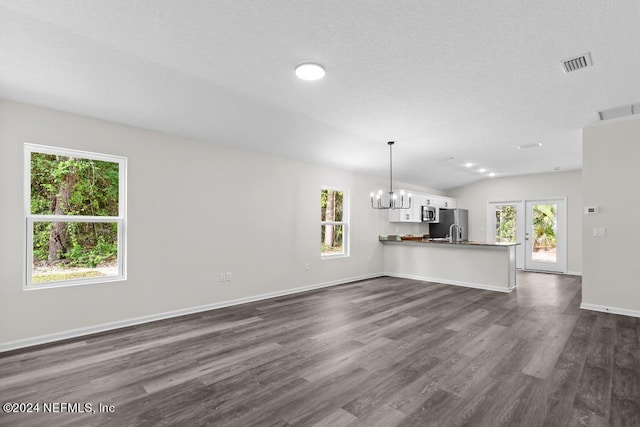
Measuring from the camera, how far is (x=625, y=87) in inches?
130

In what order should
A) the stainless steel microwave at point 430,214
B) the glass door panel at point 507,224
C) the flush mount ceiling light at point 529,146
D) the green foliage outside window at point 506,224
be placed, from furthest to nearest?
the green foliage outside window at point 506,224
the glass door panel at point 507,224
the stainless steel microwave at point 430,214
the flush mount ceiling light at point 529,146

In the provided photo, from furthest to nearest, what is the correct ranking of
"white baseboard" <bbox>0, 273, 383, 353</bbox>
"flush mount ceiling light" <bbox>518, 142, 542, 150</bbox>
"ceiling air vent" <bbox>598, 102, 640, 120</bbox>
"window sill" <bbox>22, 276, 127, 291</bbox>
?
"flush mount ceiling light" <bbox>518, 142, 542, 150</bbox>, "ceiling air vent" <bbox>598, 102, 640, 120</bbox>, "window sill" <bbox>22, 276, 127, 291</bbox>, "white baseboard" <bbox>0, 273, 383, 353</bbox>

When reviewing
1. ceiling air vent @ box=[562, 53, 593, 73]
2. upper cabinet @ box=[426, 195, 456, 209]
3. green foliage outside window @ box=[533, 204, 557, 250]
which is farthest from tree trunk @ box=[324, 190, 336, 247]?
green foliage outside window @ box=[533, 204, 557, 250]

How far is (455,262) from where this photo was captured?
6375 millimetres

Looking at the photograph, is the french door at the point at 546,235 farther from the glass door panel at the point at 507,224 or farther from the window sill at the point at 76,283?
the window sill at the point at 76,283

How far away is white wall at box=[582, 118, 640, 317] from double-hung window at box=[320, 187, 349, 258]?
4.02 metres

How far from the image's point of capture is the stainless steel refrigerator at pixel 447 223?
889 cm

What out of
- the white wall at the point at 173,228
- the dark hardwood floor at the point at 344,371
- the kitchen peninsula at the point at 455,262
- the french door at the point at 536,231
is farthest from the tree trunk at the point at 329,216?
the french door at the point at 536,231

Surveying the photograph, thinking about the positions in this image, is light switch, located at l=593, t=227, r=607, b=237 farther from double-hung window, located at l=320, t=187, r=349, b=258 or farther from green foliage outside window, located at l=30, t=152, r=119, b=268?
green foliage outside window, located at l=30, t=152, r=119, b=268

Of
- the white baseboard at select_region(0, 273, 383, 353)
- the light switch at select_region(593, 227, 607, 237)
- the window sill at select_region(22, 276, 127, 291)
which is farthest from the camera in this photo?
the light switch at select_region(593, 227, 607, 237)

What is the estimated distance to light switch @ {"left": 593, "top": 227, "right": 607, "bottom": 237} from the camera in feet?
14.3

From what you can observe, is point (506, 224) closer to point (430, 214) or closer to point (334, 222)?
point (430, 214)

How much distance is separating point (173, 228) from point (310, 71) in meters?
2.72

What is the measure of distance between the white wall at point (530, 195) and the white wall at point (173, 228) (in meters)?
5.29
